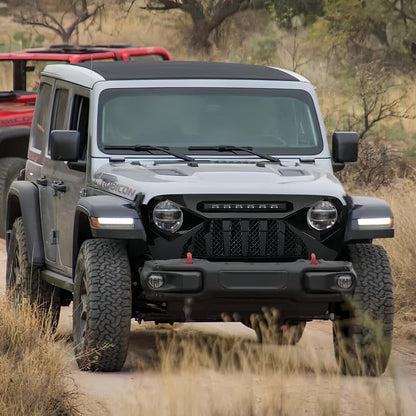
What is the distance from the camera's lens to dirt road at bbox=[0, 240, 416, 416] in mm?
5938

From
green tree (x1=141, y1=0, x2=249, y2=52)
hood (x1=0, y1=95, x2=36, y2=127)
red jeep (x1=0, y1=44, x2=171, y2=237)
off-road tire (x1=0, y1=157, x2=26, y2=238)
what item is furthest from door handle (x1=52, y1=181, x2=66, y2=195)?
green tree (x1=141, y1=0, x2=249, y2=52)

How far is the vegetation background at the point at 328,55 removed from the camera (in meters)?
10.1

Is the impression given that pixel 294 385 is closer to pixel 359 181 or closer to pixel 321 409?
pixel 321 409

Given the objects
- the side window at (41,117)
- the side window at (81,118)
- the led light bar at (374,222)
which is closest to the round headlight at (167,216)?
the led light bar at (374,222)

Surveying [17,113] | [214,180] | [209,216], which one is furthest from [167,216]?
[17,113]

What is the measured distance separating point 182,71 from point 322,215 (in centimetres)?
179

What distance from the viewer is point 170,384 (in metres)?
6.02

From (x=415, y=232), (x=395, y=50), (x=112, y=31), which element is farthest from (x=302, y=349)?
(x=112, y=31)

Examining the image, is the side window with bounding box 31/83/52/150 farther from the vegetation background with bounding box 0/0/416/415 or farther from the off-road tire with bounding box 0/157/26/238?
the off-road tire with bounding box 0/157/26/238

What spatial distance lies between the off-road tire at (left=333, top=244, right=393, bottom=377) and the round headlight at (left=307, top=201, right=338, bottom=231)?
298 millimetres

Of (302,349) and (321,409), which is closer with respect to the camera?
(321,409)

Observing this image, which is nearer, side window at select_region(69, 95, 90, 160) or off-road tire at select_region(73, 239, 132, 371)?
off-road tire at select_region(73, 239, 132, 371)

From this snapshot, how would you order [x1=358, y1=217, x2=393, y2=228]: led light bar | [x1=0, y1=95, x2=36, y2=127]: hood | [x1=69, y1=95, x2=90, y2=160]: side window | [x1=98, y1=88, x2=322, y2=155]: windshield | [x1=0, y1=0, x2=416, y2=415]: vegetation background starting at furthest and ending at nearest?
[x1=0, y1=95, x2=36, y2=127]: hood < [x1=0, y1=0, x2=416, y2=415]: vegetation background < [x1=69, y1=95, x2=90, y2=160]: side window < [x1=98, y1=88, x2=322, y2=155]: windshield < [x1=358, y1=217, x2=393, y2=228]: led light bar

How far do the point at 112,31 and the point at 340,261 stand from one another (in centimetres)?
2898
